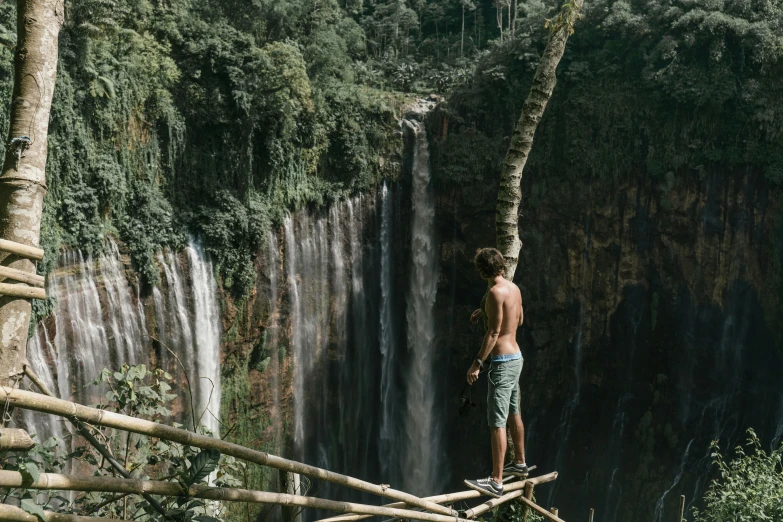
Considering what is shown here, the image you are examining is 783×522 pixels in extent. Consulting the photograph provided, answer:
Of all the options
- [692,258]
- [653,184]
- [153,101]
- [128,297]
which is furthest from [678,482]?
[153,101]

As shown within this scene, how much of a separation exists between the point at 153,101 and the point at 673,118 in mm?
11628

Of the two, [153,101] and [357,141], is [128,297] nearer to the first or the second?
[153,101]

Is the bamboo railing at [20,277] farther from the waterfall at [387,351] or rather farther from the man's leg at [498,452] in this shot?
the waterfall at [387,351]

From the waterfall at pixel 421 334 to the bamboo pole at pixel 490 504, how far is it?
13272 millimetres

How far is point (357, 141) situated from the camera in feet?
56.9

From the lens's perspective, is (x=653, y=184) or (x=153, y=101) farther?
(x=653, y=184)

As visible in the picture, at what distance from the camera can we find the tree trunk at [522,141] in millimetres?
5824

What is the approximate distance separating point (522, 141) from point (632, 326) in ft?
44.2

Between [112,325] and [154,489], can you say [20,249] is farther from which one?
[112,325]

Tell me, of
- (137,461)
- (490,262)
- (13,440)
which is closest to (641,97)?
(490,262)

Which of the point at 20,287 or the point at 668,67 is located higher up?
the point at 668,67

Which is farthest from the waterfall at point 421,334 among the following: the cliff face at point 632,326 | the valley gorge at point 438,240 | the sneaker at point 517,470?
the sneaker at point 517,470

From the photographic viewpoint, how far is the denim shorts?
5145 mm

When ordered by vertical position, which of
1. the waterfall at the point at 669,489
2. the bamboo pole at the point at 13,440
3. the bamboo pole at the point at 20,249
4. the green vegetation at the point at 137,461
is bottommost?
the waterfall at the point at 669,489
